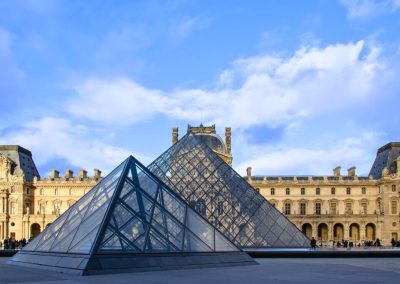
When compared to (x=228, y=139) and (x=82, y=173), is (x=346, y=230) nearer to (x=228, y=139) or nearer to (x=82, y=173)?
(x=228, y=139)

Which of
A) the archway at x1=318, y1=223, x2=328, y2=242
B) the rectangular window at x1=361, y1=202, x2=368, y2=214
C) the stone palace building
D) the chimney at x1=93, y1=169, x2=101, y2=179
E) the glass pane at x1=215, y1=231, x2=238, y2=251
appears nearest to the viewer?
the glass pane at x1=215, y1=231, x2=238, y2=251

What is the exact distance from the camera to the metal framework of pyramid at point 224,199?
27.3 m

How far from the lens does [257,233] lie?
27.1 m

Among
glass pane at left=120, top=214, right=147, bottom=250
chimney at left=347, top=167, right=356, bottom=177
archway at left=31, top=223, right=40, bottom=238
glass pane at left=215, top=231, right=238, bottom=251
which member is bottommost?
archway at left=31, top=223, right=40, bottom=238

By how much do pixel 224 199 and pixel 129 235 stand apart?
15.9 metres

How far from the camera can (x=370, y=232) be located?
75.6m

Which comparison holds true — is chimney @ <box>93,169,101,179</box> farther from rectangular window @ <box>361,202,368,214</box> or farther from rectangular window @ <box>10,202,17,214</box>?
rectangular window @ <box>361,202,368,214</box>

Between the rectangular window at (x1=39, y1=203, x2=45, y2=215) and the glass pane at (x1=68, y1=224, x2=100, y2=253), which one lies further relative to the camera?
the rectangular window at (x1=39, y1=203, x2=45, y2=215)

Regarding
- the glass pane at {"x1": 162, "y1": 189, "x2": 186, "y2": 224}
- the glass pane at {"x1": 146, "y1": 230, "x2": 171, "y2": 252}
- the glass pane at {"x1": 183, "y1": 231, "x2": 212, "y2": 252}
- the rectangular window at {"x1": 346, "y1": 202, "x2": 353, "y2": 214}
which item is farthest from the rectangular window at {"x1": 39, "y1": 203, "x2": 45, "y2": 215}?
the glass pane at {"x1": 146, "y1": 230, "x2": 171, "y2": 252}

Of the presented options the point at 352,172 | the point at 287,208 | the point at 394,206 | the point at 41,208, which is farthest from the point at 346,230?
the point at 41,208

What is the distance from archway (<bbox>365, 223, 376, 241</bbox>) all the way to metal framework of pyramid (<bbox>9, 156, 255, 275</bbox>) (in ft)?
204

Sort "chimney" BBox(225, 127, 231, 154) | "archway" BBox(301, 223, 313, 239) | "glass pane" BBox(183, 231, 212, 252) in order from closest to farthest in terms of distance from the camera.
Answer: "glass pane" BBox(183, 231, 212, 252) → "archway" BBox(301, 223, 313, 239) → "chimney" BBox(225, 127, 231, 154)

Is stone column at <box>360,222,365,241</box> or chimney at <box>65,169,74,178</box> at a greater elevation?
chimney at <box>65,169,74,178</box>

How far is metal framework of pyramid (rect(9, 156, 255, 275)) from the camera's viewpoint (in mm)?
12656
